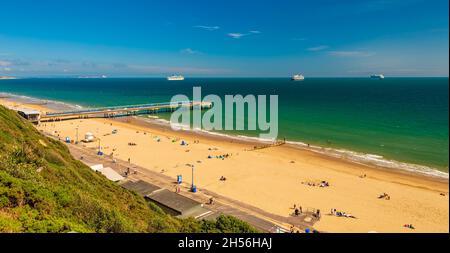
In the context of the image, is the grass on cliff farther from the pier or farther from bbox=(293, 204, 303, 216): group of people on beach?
the pier

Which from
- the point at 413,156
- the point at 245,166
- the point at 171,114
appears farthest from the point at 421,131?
the point at 171,114

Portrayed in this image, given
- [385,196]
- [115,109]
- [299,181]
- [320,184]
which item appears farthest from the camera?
[115,109]

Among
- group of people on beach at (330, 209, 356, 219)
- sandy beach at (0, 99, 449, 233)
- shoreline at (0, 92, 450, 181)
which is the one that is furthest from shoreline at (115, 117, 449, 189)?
group of people on beach at (330, 209, 356, 219)

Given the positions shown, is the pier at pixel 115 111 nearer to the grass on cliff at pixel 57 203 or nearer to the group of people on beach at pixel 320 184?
the grass on cliff at pixel 57 203

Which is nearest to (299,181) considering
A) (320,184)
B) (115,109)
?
(320,184)

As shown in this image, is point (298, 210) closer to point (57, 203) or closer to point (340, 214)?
point (340, 214)
